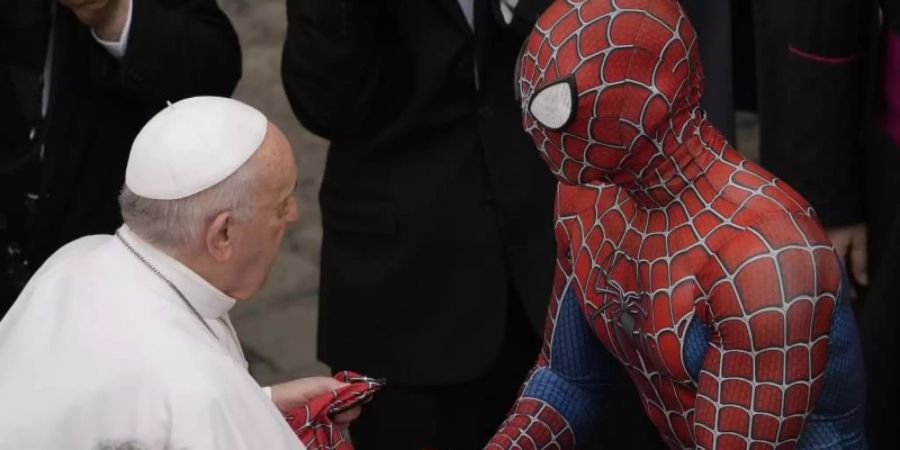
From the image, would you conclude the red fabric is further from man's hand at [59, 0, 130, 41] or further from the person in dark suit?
man's hand at [59, 0, 130, 41]

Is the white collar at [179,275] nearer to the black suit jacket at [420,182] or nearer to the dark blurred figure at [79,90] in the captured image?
the black suit jacket at [420,182]

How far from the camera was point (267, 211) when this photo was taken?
6.91 feet

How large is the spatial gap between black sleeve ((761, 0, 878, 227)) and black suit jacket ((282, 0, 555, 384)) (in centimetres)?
52

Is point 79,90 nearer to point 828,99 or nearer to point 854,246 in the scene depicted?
point 828,99

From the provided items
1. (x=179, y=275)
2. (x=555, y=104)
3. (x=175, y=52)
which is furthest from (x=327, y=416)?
(x=175, y=52)

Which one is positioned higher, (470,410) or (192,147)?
(192,147)

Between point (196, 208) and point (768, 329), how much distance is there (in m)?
0.84

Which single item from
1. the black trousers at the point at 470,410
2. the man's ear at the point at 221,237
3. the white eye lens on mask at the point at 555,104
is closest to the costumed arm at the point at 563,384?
the white eye lens on mask at the point at 555,104

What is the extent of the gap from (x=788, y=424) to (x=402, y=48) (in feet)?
3.61

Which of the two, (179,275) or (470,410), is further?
(470,410)

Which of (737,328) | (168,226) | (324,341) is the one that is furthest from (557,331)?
(324,341)

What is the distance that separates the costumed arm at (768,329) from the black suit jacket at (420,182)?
840mm

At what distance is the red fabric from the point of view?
2.27 metres

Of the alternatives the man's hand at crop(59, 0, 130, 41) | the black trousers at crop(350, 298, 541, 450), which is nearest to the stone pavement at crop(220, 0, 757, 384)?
the black trousers at crop(350, 298, 541, 450)
